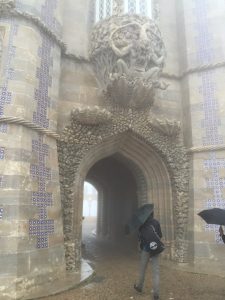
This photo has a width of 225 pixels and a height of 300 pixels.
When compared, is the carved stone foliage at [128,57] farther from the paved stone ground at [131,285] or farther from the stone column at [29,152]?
the paved stone ground at [131,285]

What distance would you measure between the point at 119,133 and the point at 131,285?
12.0 feet

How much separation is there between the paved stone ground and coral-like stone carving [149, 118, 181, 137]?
3.33m

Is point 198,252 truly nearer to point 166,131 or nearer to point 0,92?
point 166,131

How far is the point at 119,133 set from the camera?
7.67 meters

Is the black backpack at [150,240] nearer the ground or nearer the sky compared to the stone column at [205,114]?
nearer the ground

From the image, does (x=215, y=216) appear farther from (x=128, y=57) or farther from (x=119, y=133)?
(x=128, y=57)

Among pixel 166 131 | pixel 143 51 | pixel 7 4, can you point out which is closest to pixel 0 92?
pixel 7 4

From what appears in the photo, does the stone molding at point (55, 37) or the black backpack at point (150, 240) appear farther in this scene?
the stone molding at point (55, 37)

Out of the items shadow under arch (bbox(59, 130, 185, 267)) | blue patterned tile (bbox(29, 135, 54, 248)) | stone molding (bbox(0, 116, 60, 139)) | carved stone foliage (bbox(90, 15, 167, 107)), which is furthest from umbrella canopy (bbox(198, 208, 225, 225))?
carved stone foliage (bbox(90, 15, 167, 107))

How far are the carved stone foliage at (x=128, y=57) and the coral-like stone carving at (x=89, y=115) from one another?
0.77 metres

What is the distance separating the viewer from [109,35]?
7.62 m

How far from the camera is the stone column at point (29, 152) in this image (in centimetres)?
508

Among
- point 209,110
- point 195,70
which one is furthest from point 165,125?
point 195,70

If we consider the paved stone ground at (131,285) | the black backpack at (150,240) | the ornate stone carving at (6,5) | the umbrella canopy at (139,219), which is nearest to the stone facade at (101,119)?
the ornate stone carving at (6,5)
